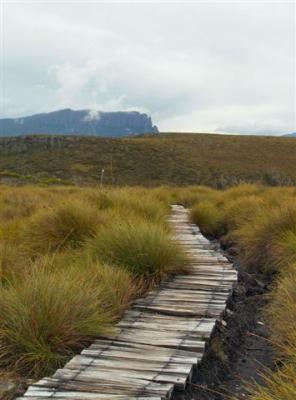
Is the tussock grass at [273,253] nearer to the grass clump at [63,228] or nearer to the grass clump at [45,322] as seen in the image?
the grass clump at [45,322]

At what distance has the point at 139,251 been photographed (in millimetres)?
6082

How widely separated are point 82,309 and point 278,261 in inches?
151

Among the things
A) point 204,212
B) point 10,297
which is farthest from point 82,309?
point 204,212

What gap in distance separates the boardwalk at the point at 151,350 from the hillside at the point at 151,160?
33898 millimetres

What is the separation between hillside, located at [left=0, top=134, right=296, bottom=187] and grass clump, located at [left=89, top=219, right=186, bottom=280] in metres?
32.8

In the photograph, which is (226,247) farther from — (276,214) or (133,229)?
(133,229)

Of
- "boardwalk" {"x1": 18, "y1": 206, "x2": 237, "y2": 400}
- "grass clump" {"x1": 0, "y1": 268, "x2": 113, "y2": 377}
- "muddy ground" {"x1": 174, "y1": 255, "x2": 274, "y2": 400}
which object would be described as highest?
"grass clump" {"x1": 0, "y1": 268, "x2": 113, "y2": 377}

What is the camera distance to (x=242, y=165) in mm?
53156

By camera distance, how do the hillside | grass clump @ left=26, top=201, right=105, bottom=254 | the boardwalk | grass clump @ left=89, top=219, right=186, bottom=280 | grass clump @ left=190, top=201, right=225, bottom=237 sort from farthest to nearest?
1. the hillside
2. grass clump @ left=190, top=201, right=225, bottom=237
3. grass clump @ left=26, top=201, right=105, bottom=254
4. grass clump @ left=89, top=219, right=186, bottom=280
5. the boardwalk

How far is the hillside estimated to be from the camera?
46.4 m

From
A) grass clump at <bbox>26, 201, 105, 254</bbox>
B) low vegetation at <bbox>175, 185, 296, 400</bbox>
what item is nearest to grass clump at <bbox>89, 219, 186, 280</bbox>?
grass clump at <bbox>26, 201, 105, 254</bbox>

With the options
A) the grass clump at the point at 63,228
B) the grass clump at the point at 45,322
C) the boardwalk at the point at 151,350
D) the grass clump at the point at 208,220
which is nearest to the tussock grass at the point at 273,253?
the grass clump at the point at 208,220

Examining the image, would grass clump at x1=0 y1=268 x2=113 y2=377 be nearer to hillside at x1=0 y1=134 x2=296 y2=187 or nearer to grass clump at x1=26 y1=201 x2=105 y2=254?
grass clump at x1=26 y1=201 x2=105 y2=254

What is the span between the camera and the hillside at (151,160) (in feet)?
152
